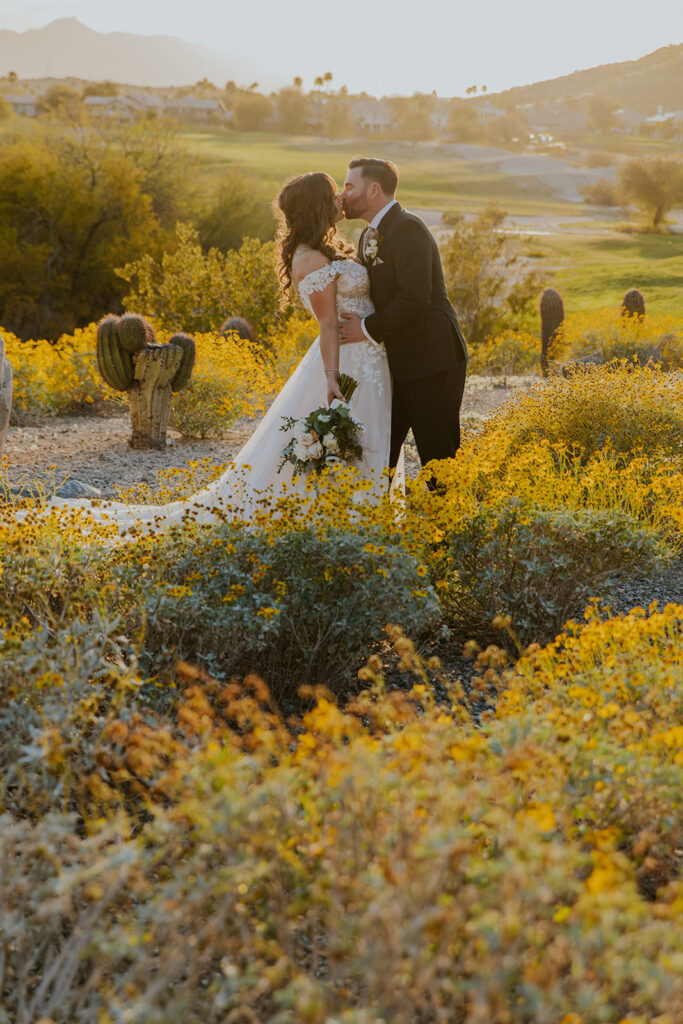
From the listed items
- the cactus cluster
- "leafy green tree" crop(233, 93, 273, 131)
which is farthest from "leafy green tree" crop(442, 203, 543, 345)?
"leafy green tree" crop(233, 93, 273, 131)

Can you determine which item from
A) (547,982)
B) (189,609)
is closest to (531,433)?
(189,609)

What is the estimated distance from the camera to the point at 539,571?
3.91 metres

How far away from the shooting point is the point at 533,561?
12.9ft

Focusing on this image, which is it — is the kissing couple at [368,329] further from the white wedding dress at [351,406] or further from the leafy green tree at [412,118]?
the leafy green tree at [412,118]

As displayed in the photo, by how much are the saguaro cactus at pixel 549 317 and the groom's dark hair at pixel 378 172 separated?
10.7 m

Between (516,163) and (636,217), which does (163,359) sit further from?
(516,163)

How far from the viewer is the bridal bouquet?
4.55 m

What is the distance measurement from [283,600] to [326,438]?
4.01 ft

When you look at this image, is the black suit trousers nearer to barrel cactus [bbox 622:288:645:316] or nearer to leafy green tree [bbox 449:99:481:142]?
barrel cactus [bbox 622:288:645:316]

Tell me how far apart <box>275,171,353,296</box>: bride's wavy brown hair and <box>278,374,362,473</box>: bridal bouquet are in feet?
2.24

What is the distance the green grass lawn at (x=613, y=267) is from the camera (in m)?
28.6

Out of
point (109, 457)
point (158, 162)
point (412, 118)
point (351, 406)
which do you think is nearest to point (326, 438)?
point (351, 406)

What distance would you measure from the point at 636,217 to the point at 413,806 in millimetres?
56493

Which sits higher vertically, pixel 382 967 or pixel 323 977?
pixel 382 967
